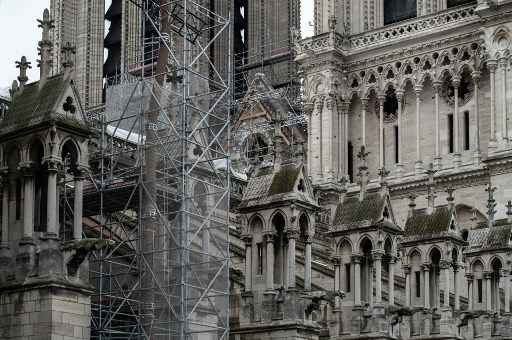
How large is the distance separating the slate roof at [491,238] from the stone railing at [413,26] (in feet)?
30.7

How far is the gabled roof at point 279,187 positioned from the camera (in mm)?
37094

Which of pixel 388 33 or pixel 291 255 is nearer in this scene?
pixel 291 255

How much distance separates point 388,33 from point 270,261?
2332cm

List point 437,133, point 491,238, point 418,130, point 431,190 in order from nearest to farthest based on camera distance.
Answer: point 431,190
point 491,238
point 437,133
point 418,130

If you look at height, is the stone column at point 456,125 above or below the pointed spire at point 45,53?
above

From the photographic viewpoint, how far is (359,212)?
41.1 metres

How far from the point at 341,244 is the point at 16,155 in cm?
1219

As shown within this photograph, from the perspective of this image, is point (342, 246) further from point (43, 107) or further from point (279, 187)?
point (43, 107)

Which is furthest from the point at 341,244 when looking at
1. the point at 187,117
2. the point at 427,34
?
the point at 427,34

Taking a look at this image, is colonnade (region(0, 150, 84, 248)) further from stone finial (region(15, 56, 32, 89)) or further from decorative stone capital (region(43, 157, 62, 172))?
stone finial (region(15, 56, 32, 89))

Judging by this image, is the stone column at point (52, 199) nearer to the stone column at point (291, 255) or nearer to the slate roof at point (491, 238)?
the stone column at point (291, 255)

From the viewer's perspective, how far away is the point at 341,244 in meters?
40.7

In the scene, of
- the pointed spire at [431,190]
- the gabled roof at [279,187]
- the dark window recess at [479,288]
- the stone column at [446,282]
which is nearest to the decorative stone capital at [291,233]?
the gabled roof at [279,187]

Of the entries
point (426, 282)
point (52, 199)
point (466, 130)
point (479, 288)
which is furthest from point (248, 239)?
point (466, 130)
